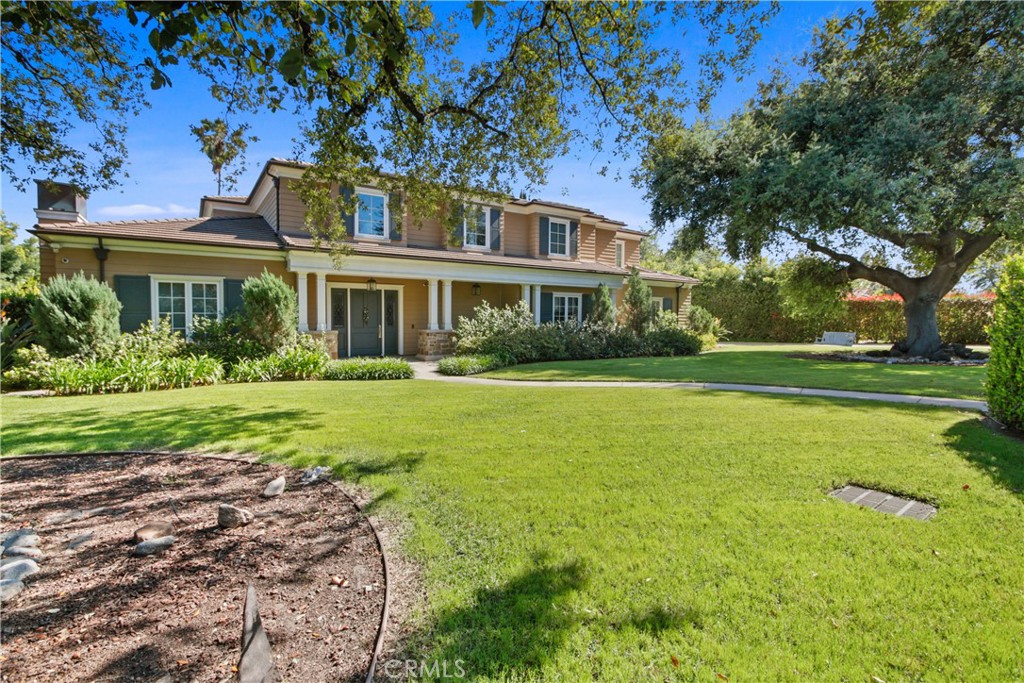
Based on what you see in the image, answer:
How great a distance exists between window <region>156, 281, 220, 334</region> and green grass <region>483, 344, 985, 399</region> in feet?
27.7

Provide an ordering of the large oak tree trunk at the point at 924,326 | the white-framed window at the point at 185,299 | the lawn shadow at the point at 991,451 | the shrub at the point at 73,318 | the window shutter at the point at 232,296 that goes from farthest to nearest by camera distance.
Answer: the large oak tree trunk at the point at 924,326
the window shutter at the point at 232,296
the white-framed window at the point at 185,299
the shrub at the point at 73,318
the lawn shadow at the point at 991,451

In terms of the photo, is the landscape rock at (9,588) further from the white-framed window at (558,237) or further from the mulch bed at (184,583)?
the white-framed window at (558,237)

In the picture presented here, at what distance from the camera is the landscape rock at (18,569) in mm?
2672

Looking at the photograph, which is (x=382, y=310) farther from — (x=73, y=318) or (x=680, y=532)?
(x=680, y=532)

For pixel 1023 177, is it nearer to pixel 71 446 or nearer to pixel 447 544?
pixel 447 544

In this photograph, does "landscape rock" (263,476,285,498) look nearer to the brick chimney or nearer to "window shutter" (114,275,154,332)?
"window shutter" (114,275,154,332)

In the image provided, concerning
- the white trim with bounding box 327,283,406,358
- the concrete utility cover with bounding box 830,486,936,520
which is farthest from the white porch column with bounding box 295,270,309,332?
the concrete utility cover with bounding box 830,486,936,520

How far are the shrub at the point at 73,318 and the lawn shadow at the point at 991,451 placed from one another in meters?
14.8

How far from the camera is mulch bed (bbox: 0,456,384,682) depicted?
2.11 m

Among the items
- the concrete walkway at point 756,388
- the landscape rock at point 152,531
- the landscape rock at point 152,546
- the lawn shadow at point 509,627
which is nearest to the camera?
the lawn shadow at point 509,627

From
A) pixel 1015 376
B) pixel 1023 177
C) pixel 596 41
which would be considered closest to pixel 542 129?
pixel 596 41

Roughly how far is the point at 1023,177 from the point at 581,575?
56.4 ft

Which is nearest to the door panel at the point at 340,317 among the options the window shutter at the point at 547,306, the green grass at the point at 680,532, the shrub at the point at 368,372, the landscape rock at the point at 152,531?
the shrub at the point at 368,372

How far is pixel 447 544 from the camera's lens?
10.3 feet
